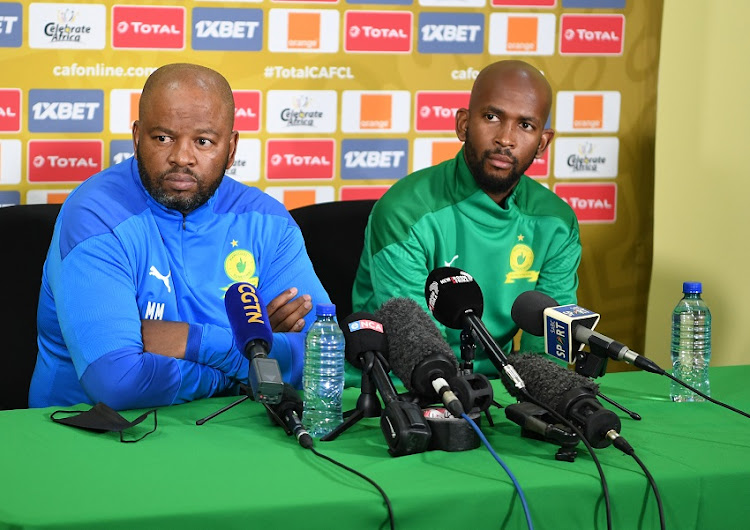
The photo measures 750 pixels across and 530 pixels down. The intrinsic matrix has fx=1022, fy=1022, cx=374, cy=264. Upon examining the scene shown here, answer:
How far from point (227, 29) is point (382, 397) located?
7.13 ft

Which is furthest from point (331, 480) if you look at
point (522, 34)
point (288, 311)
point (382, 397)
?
point (522, 34)

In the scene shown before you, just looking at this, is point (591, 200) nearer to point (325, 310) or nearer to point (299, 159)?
point (299, 159)

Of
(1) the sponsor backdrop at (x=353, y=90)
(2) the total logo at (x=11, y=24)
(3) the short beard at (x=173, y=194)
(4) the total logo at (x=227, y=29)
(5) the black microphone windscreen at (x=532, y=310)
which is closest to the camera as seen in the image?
(5) the black microphone windscreen at (x=532, y=310)

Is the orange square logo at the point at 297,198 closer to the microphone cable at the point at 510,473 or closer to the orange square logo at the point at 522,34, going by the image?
the orange square logo at the point at 522,34

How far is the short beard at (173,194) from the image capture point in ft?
8.17

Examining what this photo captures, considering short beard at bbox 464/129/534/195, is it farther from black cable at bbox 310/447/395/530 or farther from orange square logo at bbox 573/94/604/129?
black cable at bbox 310/447/395/530

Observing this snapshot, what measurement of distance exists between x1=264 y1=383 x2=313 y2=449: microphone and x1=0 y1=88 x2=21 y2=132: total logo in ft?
6.42

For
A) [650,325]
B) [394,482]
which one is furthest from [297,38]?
[394,482]

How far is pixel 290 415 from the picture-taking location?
1841mm

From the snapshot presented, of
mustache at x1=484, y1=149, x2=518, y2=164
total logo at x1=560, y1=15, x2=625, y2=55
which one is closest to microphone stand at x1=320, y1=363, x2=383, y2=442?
mustache at x1=484, y1=149, x2=518, y2=164

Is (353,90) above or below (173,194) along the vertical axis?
above

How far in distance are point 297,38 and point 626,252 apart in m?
1.61

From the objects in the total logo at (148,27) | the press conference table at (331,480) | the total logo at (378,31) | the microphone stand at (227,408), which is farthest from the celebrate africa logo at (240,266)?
the total logo at (378,31)

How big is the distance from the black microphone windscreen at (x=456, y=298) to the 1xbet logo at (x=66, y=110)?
2006mm
